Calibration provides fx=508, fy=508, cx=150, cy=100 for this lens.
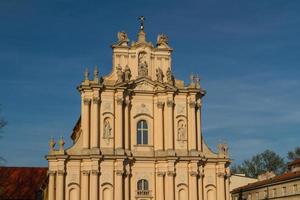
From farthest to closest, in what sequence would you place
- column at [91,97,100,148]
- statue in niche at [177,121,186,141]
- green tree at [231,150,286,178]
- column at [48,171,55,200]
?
green tree at [231,150,286,178] < statue in niche at [177,121,186,141] < column at [91,97,100,148] < column at [48,171,55,200]

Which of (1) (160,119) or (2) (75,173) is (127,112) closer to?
(1) (160,119)

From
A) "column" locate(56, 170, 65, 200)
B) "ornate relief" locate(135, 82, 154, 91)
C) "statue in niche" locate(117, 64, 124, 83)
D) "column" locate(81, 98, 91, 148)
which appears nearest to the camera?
"column" locate(56, 170, 65, 200)

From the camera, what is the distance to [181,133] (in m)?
45.9

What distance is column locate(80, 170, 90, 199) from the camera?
42312 mm

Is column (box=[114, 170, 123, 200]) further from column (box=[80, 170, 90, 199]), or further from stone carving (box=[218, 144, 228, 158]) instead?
stone carving (box=[218, 144, 228, 158])

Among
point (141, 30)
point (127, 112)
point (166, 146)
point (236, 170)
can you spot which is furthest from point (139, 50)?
point (236, 170)

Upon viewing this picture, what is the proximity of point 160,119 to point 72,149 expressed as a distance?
328 inches

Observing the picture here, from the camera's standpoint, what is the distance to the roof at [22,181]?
202ft

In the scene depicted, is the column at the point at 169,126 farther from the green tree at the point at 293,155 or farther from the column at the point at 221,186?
the green tree at the point at 293,155

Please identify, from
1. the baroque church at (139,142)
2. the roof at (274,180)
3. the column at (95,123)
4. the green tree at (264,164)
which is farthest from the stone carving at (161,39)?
the green tree at (264,164)

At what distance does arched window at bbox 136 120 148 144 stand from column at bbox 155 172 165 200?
325 cm

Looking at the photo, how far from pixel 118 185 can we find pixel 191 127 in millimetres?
8678

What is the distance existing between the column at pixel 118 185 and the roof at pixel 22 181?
20.4 meters

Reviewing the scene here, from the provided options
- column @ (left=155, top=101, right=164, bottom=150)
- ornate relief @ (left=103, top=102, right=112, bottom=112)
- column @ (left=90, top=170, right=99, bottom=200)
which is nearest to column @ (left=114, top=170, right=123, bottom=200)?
column @ (left=90, top=170, right=99, bottom=200)
